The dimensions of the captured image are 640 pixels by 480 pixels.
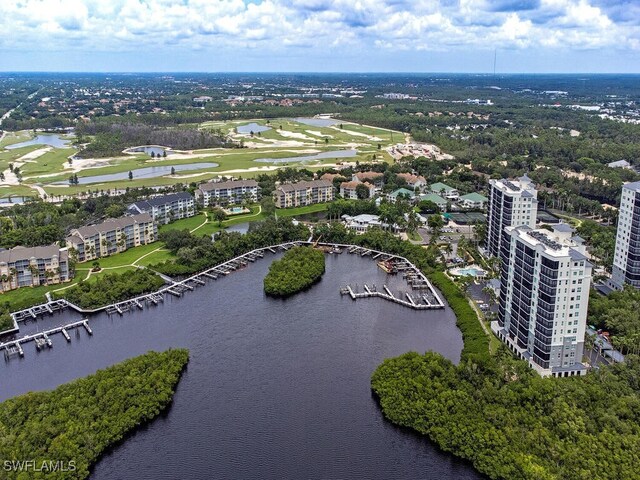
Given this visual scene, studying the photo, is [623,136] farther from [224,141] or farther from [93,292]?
[93,292]

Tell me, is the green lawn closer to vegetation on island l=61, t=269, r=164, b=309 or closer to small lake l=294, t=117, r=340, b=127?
vegetation on island l=61, t=269, r=164, b=309

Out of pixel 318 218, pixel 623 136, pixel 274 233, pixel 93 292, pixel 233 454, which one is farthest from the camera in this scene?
pixel 623 136

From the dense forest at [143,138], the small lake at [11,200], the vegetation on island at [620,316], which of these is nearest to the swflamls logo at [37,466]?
the vegetation on island at [620,316]

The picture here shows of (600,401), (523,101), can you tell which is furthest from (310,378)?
(523,101)

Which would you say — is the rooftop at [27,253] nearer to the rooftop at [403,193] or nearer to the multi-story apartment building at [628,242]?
the rooftop at [403,193]

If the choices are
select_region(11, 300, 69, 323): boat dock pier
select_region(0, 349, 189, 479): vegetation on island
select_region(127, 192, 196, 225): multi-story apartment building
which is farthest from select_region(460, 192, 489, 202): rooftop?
select_region(0, 349, 189, 479): vegetation on island

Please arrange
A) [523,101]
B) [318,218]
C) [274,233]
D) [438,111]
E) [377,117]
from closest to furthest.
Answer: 1. [274,233]
2. [318,218]
3. [377,117]
4. [438,111]
5. [523,101]
